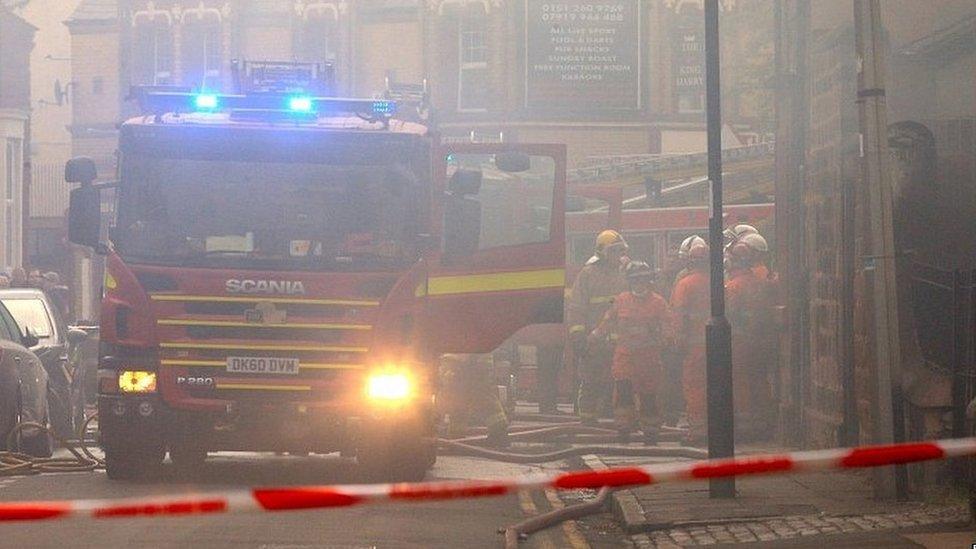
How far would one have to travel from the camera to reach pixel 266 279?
14.8 metres

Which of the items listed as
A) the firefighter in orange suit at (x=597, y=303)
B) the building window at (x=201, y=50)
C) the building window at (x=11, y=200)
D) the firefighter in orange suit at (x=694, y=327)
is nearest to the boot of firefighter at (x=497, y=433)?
the firefighter in orange suit at (x=694, y=327)

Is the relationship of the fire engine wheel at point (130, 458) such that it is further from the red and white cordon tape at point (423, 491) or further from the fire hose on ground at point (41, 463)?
the red and white cordon tape at point (423, 491)

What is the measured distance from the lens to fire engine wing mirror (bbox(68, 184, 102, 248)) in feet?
49.8

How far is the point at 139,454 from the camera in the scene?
15141 mm

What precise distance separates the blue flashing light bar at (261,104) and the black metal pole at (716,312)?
2881 mm

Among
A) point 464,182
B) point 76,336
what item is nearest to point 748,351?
point 464,182

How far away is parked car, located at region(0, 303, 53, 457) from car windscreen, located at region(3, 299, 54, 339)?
81.6 inches

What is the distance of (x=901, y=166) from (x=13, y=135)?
126 ft

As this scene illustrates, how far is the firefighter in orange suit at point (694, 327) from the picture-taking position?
61.9 ft

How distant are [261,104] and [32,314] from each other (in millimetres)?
7010

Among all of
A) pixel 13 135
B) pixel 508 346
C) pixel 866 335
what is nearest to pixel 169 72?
pixel 13 135

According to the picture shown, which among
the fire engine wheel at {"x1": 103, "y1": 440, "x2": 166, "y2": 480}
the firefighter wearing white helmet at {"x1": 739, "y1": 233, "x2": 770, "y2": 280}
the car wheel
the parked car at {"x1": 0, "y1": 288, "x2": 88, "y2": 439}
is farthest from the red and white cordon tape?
the car wheel

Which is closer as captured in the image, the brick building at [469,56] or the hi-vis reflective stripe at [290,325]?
→ the hi-vis reflective stripe at [290,325]

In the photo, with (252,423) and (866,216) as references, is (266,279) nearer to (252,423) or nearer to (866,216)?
(252,423)
